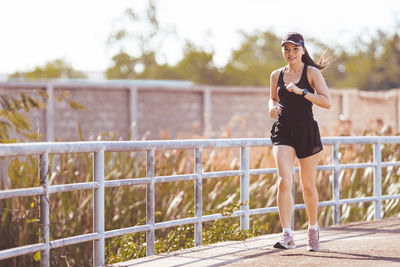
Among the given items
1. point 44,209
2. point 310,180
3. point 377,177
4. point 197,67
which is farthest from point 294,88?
point 197,67

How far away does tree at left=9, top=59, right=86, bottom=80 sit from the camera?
3073 inches

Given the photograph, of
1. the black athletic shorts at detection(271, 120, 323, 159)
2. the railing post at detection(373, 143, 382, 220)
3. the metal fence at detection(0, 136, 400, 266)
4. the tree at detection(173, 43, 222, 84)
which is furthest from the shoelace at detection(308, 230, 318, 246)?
the tree at detection(173, 43, 222, 84)

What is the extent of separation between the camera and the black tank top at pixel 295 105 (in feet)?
21.5

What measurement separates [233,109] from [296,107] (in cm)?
1660

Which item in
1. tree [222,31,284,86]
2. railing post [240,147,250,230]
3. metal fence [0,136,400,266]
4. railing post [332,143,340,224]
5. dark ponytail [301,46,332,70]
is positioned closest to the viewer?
metal fence [0,136,400,266]

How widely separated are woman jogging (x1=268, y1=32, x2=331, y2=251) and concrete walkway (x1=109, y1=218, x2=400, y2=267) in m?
0.27

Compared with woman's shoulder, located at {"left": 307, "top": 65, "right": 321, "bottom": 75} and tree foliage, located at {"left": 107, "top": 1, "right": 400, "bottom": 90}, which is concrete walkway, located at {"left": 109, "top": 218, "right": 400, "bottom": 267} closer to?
woman's shoulder, located at {"left": 307, "top": 65, "right": 321, "bottom": 75}

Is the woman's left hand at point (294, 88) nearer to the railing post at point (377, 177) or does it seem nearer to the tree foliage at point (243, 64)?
the railing post at point (377, 177)

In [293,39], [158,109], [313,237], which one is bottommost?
[313,237]

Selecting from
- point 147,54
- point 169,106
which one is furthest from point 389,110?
point 147,54

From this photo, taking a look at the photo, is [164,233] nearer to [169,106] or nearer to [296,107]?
[296,107]

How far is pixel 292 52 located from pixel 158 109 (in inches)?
610

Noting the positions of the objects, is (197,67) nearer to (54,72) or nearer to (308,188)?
(54,72)

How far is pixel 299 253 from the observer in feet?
21.8
